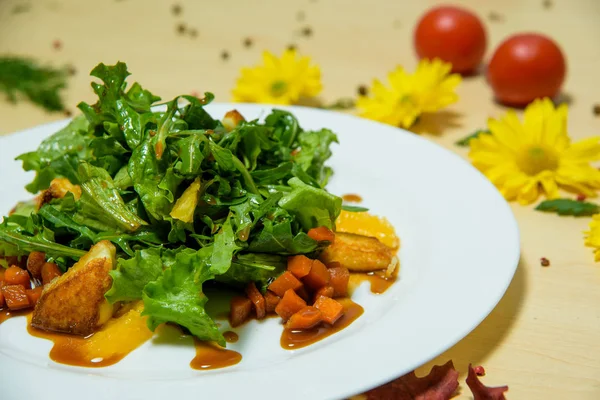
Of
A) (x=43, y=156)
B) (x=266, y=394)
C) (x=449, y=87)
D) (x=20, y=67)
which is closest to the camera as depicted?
(x=266, y=394)

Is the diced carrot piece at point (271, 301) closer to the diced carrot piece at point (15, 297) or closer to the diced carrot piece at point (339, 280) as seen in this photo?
the diced carrot piece at point (339, 280)

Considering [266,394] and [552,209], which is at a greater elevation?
[266,394]

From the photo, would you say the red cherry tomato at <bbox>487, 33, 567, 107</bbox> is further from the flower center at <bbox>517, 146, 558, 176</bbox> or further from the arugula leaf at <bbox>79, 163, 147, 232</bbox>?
the arugula leaf at <bbox>79, 163, 147, 232</bbox>

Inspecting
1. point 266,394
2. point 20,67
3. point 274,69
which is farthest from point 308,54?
point 266,394

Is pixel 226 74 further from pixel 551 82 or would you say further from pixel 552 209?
pixel 552 209

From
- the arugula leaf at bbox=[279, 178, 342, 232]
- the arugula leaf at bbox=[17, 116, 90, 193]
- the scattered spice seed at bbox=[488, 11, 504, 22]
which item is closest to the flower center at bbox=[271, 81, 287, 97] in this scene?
the arugula leaf at bbox=[17, 116, 90, 193]

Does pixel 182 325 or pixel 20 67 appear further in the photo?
pixel 20 67

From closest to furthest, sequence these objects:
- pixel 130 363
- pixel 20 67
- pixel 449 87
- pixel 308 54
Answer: pixel 130 363 < pixel 449 87 < pixel 20 67 < pixel 308 54
